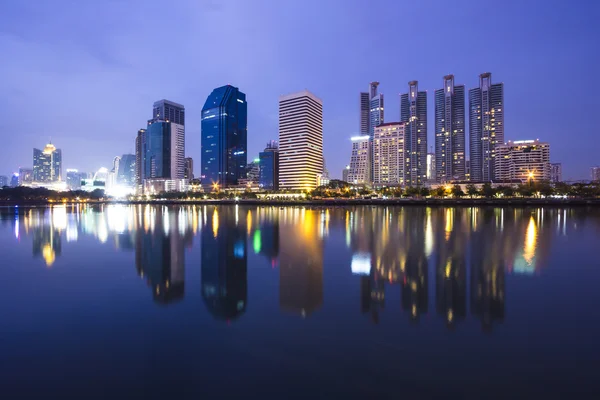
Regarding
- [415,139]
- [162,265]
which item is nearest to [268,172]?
[415,139]

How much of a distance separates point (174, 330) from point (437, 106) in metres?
219

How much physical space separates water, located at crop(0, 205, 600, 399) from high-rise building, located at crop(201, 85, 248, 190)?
168m

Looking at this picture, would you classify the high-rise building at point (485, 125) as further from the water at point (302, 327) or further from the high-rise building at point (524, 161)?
the water at point (302, 327)

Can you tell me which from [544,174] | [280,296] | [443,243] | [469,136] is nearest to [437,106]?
[469,136]

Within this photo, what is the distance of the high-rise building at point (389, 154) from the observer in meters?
173

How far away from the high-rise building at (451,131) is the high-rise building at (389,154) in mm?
33636

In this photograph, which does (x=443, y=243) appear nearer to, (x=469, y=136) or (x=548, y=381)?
(x=548, y=381)

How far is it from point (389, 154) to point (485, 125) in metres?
59.8

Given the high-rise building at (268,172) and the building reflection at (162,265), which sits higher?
the high-rise building at (268,172)

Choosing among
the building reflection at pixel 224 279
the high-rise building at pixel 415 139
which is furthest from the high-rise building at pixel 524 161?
the building reflection at pixel 224 279

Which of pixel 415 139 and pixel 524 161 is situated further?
pixel 415 139

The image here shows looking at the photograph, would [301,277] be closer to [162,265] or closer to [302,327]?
[302,327]

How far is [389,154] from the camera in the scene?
6924 inches

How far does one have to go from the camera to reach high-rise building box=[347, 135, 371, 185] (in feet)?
577
